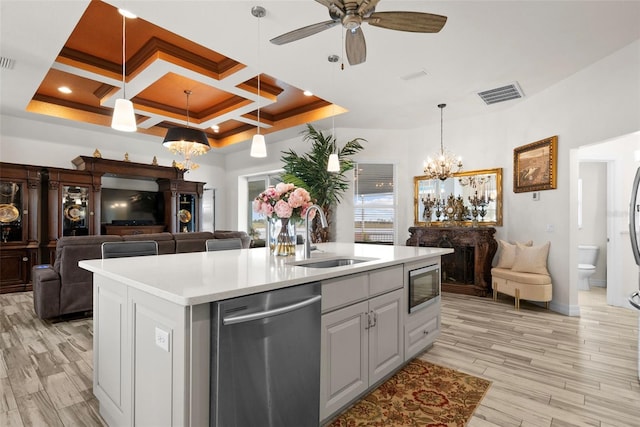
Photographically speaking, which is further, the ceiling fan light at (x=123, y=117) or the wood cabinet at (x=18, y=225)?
the wood cabinet at (x=18, y=225)

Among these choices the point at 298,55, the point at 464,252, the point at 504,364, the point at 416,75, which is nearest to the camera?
the point at 504,364

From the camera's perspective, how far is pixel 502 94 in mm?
4301

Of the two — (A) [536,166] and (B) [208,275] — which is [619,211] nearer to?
(A) [536,166]

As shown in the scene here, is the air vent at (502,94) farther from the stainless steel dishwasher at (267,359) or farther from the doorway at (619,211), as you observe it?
the stainless steel dishwasher at (267,359)

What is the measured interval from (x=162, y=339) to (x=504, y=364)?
2668 millimetres

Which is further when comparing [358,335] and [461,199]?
[461,199]

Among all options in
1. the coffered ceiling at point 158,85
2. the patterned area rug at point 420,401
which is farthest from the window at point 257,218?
the patterned area rug at point 420,401

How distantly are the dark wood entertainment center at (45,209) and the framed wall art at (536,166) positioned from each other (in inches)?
267

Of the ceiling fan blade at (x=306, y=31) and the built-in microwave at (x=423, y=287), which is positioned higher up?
the ceiling fan blade at (x=306, y=31)

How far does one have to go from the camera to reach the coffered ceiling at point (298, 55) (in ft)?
8.53

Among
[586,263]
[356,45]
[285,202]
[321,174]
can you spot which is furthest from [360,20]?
[586,263]

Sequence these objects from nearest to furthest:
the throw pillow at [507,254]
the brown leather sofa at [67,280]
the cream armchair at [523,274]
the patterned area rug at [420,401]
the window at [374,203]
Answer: the patterned area rug at [420,401]
the brown leather sofa at [67,280]
the cream armchair at [523,274]
the throw pillow at [507,254]
the window at [374,203]

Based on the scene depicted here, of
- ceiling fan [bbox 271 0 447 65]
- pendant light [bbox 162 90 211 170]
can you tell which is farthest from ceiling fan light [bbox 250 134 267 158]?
pendant light [bbox 162 90 211 170]

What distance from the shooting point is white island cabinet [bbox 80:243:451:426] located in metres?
1.28
